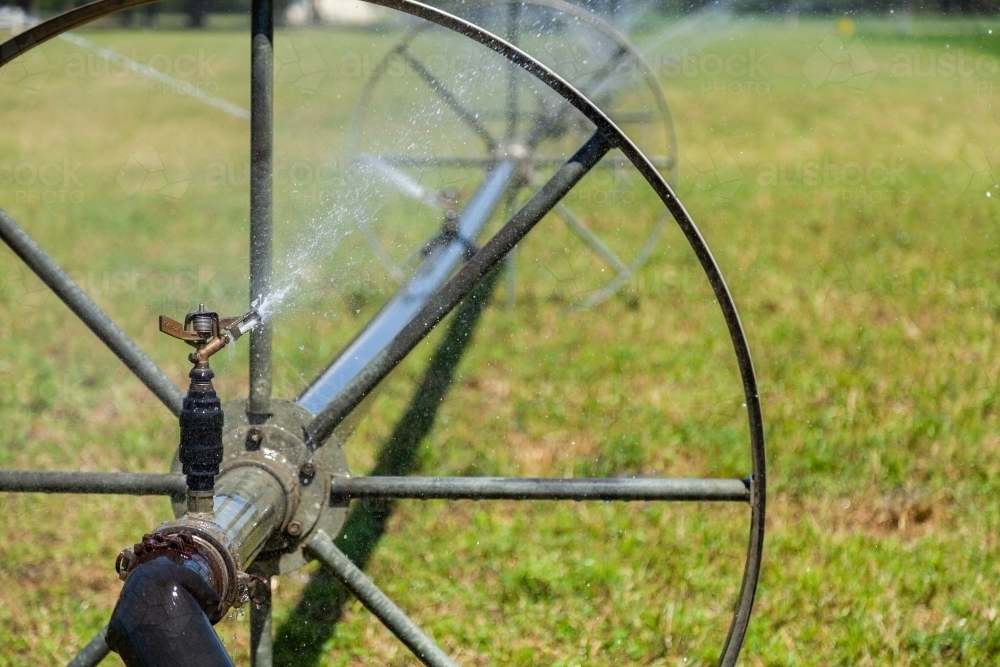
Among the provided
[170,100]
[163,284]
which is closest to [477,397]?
[163,284]

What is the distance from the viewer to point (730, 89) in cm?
581

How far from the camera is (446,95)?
186cm

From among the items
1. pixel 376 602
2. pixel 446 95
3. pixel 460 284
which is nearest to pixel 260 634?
pixel 376 602

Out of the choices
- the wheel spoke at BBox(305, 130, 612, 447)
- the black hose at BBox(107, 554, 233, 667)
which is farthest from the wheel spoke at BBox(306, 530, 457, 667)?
the black hose at BBox(107, 554, 233, 667)

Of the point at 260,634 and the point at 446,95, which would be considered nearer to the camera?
the point at 260,634

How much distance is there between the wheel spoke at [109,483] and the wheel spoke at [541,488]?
0.69ft

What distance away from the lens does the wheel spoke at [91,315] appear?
55.0 inches

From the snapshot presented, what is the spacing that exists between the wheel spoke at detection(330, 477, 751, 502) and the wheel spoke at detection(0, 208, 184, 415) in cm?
27

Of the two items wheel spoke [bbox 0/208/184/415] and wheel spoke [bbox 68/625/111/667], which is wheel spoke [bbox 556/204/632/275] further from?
wheel spoke [bbox 68/625/111/667]

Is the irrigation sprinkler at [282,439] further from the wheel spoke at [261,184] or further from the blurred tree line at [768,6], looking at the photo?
the blurred tree line at [768,6]

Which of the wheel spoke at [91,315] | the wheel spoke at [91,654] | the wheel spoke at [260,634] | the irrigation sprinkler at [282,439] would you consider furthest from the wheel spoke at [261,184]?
the wheel spoke at [91,654]

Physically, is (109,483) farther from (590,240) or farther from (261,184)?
(590,240)

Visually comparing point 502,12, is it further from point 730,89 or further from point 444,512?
point 730,89

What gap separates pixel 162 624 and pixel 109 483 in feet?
1.54
